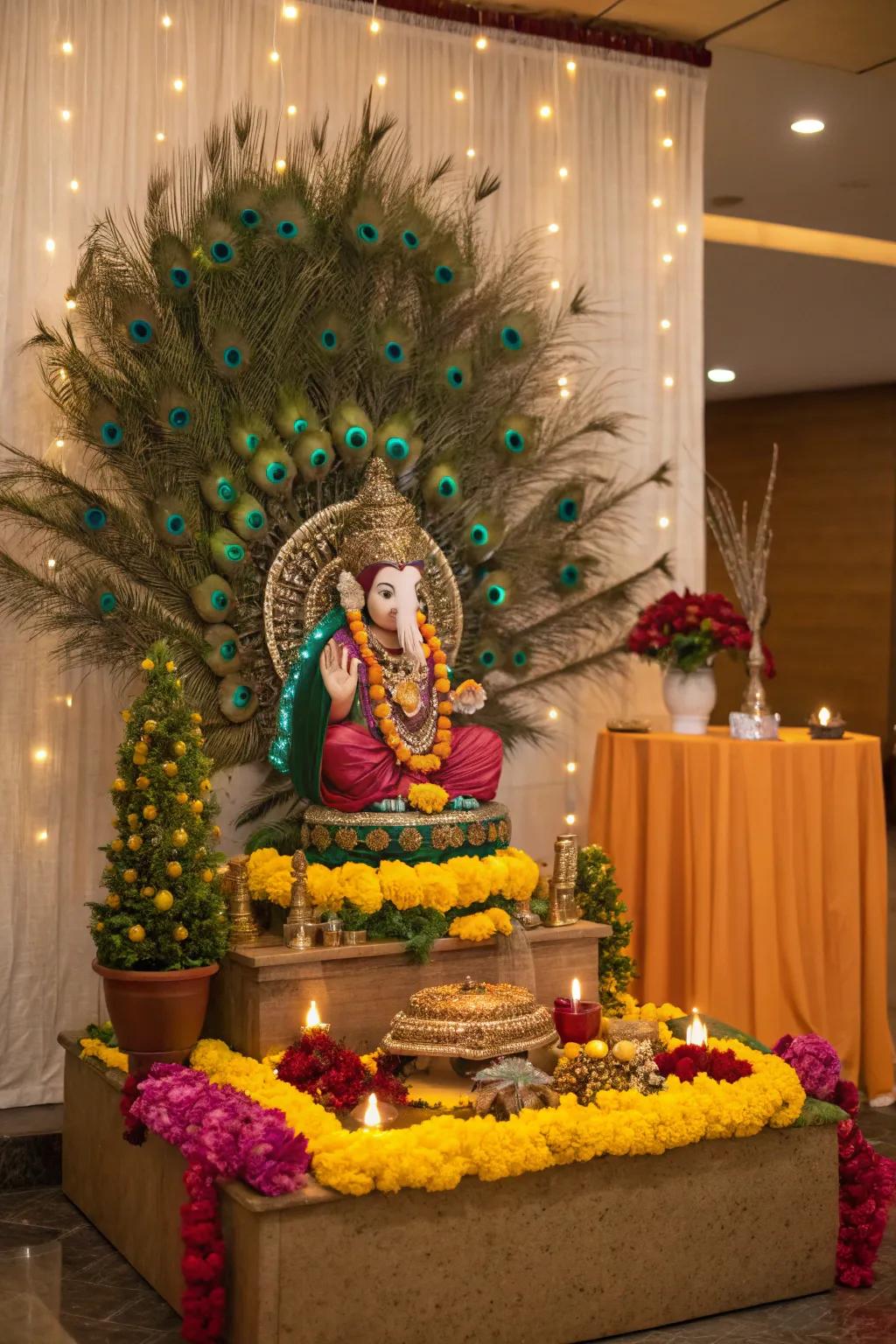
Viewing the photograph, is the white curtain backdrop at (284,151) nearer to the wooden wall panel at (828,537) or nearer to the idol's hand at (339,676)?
the idol's hand at (339,676)

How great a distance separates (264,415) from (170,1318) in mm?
2390

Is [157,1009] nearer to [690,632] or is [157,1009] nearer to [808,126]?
[690,632]

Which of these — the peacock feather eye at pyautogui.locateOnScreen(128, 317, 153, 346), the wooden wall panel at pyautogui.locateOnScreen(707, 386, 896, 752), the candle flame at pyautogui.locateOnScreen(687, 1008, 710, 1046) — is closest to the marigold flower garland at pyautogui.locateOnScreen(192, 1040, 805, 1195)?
the candle flame at pyautogui.locateOnScreen(687, 1008, 710, 1046)

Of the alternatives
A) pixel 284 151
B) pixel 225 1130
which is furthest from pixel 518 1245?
pixel 284 151

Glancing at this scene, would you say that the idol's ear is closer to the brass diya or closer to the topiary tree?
the topiary tree

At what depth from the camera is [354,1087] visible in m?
3.58

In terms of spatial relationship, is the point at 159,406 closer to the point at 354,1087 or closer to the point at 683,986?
the point at 354,1087

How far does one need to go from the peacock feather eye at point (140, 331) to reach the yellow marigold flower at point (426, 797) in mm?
1441

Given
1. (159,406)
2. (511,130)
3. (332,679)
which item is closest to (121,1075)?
(332,679)

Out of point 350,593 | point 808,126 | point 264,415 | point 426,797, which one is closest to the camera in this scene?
point 426,797

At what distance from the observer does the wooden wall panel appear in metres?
11.8

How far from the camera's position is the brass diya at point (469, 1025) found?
11.9 ft

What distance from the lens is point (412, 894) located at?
4.00 metres

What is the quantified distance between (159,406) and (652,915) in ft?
6.90
